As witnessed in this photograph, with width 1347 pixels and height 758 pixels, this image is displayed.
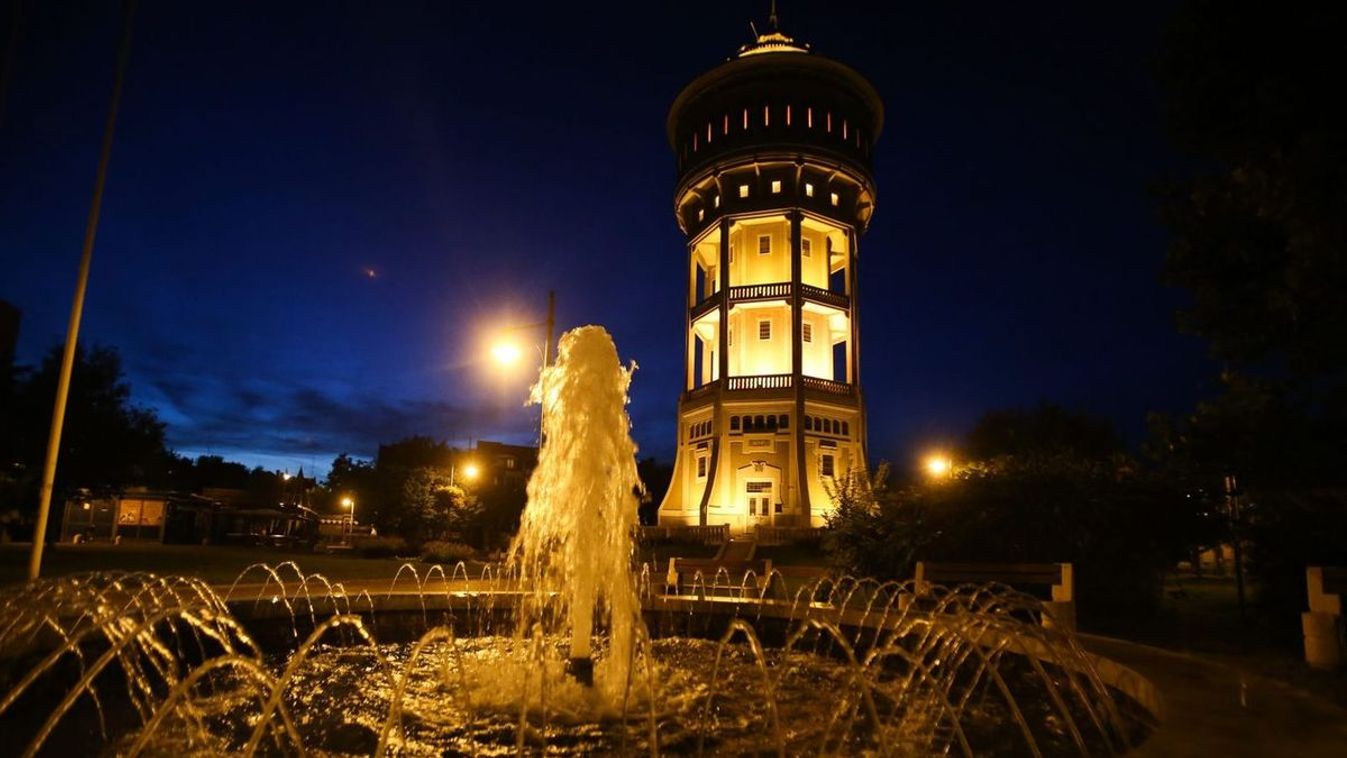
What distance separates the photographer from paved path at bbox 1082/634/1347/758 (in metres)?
5.01

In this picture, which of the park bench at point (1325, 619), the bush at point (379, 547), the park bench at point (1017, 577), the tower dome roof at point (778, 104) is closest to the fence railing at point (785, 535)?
the bush at point (379, 547)


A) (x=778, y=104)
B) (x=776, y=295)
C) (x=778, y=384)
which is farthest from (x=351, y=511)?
(x=778, y=104)

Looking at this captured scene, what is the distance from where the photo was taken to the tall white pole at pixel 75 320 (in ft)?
40.0

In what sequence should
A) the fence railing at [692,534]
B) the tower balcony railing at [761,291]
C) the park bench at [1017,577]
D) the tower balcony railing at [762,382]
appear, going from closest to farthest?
the park bench at [1017,577] < the fence railing at [692,534] < the tower balcony railing at [762,382] < the tower balcony railing at [761,291]

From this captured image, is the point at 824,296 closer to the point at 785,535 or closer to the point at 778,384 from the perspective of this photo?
the point at 778,384

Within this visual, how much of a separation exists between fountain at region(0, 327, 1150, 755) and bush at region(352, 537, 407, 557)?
20186 millimetres

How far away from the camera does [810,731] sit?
7.27 meters

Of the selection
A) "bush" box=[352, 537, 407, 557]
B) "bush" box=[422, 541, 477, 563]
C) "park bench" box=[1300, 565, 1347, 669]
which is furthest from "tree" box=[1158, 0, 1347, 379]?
"bush" box=[352, 537, 407, 557]

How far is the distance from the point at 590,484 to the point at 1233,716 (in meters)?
6.87

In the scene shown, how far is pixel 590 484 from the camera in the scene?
10234 mm

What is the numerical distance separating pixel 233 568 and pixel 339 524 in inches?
2265

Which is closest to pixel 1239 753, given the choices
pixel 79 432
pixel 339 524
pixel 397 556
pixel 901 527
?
pixel 901 527

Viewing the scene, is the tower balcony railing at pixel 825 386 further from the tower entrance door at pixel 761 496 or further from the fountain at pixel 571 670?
the fountain at pixel 571 670

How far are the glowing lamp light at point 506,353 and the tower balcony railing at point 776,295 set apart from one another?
1389 inches
